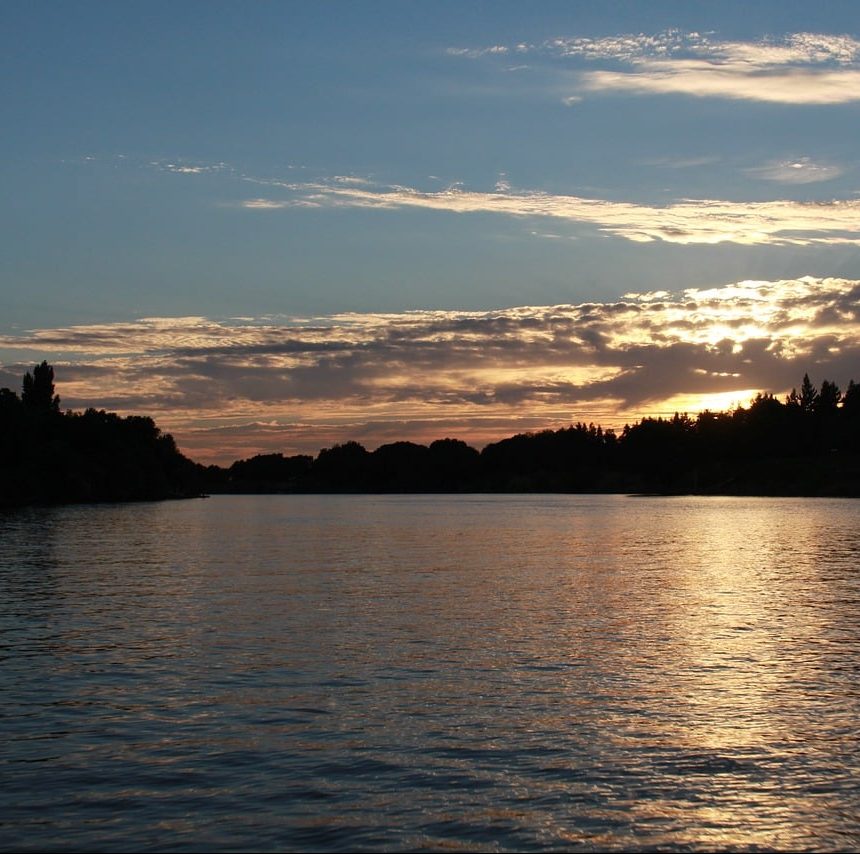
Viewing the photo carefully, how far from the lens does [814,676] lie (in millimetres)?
28828

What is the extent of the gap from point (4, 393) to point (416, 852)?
18429 cm

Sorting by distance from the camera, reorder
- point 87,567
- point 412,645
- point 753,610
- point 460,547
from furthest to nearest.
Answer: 1. point 460,547
2. point 87,567
3. point 753,610
4. point 412,645

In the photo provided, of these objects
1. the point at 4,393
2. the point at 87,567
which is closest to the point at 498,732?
the point at 87,567

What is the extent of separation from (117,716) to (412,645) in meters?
11.8

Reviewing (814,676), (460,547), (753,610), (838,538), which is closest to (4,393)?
(460,547)

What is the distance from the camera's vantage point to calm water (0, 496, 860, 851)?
1684 cm

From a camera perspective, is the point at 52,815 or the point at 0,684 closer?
the point at 52,815

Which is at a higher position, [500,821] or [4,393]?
[4,393]

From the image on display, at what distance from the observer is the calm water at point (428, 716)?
1684 centimetres

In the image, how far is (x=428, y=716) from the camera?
930 inches

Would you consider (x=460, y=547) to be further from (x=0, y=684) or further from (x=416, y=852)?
(x=416, y=852)

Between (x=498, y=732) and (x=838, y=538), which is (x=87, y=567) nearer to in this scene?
(x=498, y=732)

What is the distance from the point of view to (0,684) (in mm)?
27156

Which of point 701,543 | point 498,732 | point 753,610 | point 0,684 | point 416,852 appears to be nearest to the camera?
point 416,852
